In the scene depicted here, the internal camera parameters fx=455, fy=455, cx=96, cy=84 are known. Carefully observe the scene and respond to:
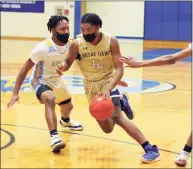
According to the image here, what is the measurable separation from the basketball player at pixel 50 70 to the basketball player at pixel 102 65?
1.50 ft

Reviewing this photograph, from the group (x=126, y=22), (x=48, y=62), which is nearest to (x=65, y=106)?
(x=48, y=62)

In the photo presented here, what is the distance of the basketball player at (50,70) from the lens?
468 cm

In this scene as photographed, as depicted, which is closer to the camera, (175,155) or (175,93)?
(175,155)

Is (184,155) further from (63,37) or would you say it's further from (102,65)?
(63,37)

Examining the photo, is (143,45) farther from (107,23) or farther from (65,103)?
(65,103)

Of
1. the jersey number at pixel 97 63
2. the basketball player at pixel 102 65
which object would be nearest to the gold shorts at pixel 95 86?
the basketball player at pixel 102 65

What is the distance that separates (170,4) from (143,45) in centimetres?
212

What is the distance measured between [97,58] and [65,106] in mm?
1235

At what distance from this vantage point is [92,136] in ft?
16.8

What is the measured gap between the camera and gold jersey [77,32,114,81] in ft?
14.1

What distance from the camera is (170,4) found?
773 inches

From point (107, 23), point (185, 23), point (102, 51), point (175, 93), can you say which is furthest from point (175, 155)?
point (107, 23)

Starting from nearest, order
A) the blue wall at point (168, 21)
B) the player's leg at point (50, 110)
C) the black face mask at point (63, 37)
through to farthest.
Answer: the player's leg at point (50, 110), the black face mask at point (63, 37), the blue wall at point (168, 21)

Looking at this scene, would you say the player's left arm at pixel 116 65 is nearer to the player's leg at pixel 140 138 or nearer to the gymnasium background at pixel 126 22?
the player's leg at pixel 140 138
